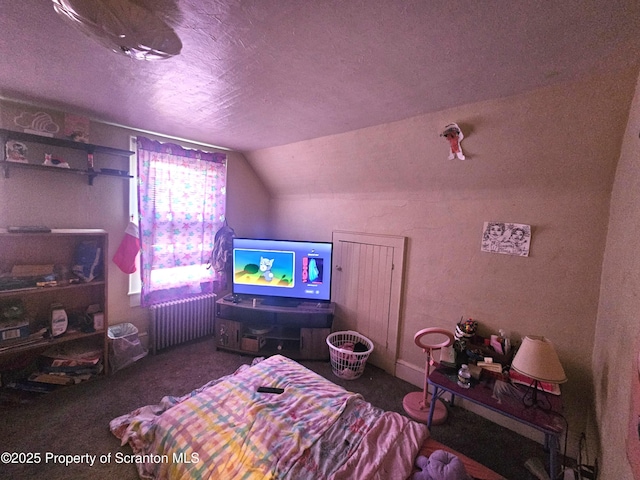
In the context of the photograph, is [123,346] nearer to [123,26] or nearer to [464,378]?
[123,26]

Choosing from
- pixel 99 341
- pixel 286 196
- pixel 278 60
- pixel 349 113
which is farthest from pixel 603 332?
pixel 99 341

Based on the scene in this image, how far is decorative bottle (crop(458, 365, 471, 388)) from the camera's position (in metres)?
1.75

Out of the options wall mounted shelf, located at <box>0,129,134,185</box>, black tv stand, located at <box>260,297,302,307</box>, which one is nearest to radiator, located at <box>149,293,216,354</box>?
black tv stand, located at <box>260,297,302,307</box>

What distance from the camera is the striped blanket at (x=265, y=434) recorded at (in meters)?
1.16

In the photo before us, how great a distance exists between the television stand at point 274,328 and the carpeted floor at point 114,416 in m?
0.23

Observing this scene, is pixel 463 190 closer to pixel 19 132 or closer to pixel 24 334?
pixel 19 132

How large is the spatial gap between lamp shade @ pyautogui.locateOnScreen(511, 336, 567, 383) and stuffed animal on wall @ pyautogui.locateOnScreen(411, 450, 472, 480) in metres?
0.72

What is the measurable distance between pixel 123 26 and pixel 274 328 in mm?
2845

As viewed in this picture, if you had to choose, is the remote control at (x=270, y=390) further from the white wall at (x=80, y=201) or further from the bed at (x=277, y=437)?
the white wall at (x=80, y=201)

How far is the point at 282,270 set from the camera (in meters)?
3.06

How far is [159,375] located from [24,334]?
108cm

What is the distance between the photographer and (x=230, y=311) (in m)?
3.06

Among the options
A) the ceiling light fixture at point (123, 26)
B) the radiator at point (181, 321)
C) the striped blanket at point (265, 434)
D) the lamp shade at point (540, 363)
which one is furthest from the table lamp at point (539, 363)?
the radiator at point (181, 321)

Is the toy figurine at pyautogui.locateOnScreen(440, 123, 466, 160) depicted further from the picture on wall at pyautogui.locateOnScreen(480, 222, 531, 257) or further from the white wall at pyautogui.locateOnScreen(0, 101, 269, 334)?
the white wall at pyautogui.locateOnScreen(0, 101, 269, 334)
